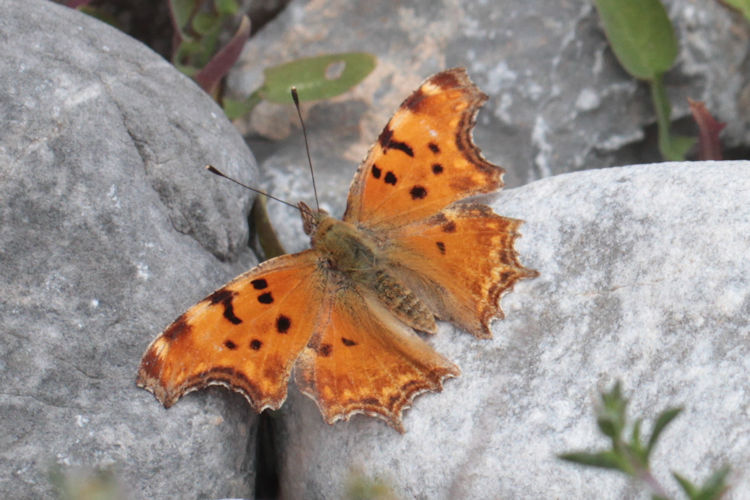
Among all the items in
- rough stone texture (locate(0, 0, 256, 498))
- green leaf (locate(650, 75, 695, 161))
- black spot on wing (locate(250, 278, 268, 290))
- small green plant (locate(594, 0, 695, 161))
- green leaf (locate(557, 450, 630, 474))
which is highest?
small green plant (locate(594, 0, 695, 161))

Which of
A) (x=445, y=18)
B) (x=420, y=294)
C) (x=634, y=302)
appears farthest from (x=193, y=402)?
(x=445, y=18)

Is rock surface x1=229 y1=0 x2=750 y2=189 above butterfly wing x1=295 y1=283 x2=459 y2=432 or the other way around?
above

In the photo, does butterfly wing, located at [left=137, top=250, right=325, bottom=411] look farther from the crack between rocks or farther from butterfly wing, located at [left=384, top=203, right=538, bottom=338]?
the crack between rocks

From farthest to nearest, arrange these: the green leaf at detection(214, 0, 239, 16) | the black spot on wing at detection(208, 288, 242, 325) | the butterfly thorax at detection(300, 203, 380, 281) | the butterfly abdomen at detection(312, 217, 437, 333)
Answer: the green leaf at detection(214, 0, 239, 16) → the butterfly thorax at detection(300, 203, 380, 281) → the butterfly abdomen at detection(312, 217, 437, 333) → the black spot on wing at detection(208, 288, 242, 325)

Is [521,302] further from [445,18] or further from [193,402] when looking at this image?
[445,18]

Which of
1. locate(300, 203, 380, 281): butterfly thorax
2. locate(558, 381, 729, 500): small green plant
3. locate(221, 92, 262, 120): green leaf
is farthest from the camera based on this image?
locate(221, 92, 262, 120): green leaf

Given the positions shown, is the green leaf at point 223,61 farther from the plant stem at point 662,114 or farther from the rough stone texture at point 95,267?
the plant stem at point 662,114

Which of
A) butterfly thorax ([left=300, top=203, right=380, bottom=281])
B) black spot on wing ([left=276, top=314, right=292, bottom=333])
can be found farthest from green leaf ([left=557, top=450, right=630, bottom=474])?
butterfly thorax ([left=300, top=203, right=380, bottom=281])

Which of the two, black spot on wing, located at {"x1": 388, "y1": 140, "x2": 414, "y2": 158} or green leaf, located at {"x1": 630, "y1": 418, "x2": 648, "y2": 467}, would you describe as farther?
black spot on wing, located at {"x1": 388, "y1": 140, "x2": 414, "y2": 158}
